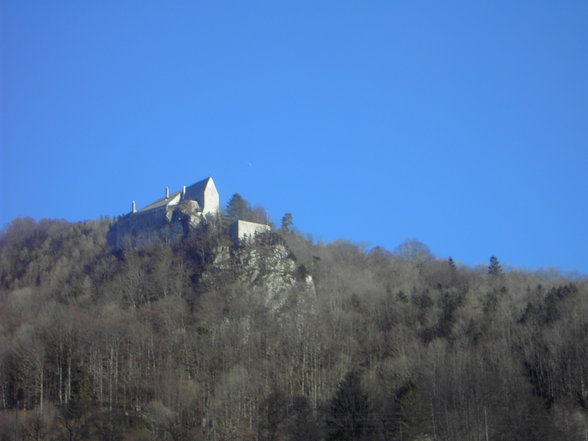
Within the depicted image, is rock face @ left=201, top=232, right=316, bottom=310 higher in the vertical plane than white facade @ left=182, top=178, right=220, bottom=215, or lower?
lower

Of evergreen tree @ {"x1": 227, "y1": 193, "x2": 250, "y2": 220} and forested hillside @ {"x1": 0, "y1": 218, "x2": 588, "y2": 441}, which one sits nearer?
forested hillside @ {"x1": 0, "y1": 218, "x2": 588, "y2": 441}

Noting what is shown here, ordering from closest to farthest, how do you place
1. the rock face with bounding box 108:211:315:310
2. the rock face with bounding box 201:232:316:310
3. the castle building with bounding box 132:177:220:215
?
the rock face with bounding box 201:232:316:310, the rock face with bounding box 108:211:315:310, the castle building with bounding box 132:177:220:215

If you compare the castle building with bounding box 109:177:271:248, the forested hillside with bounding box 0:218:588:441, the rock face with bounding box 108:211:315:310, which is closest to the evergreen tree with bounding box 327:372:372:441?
the forested hillside with bounding box 0:218:588:441

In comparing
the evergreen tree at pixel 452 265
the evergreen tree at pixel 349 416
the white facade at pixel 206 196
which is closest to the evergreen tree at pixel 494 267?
the evergreen tree at pixel 452 265

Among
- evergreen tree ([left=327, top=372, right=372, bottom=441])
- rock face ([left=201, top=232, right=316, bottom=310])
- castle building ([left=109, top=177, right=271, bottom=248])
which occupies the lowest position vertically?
evergreen tree ([left=327, top=372, right=372, bottom=441])

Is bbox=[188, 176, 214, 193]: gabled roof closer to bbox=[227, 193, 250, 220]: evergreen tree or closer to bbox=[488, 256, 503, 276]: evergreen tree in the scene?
bbox=[227, 193, 250, 220]: evergreen tree

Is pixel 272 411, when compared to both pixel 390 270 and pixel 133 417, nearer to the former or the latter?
pixel 133 417

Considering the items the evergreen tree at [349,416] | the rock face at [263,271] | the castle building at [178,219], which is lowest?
the evergreen tree at [349,416]

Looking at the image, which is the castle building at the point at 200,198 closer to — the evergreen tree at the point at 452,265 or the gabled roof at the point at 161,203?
the gabled roof at the point at 161,203

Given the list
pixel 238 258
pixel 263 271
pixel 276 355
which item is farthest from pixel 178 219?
pixel 276 355

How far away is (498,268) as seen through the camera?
3506 inches

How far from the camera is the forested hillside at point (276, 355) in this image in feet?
145

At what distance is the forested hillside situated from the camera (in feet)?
145

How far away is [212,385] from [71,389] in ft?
30.5
